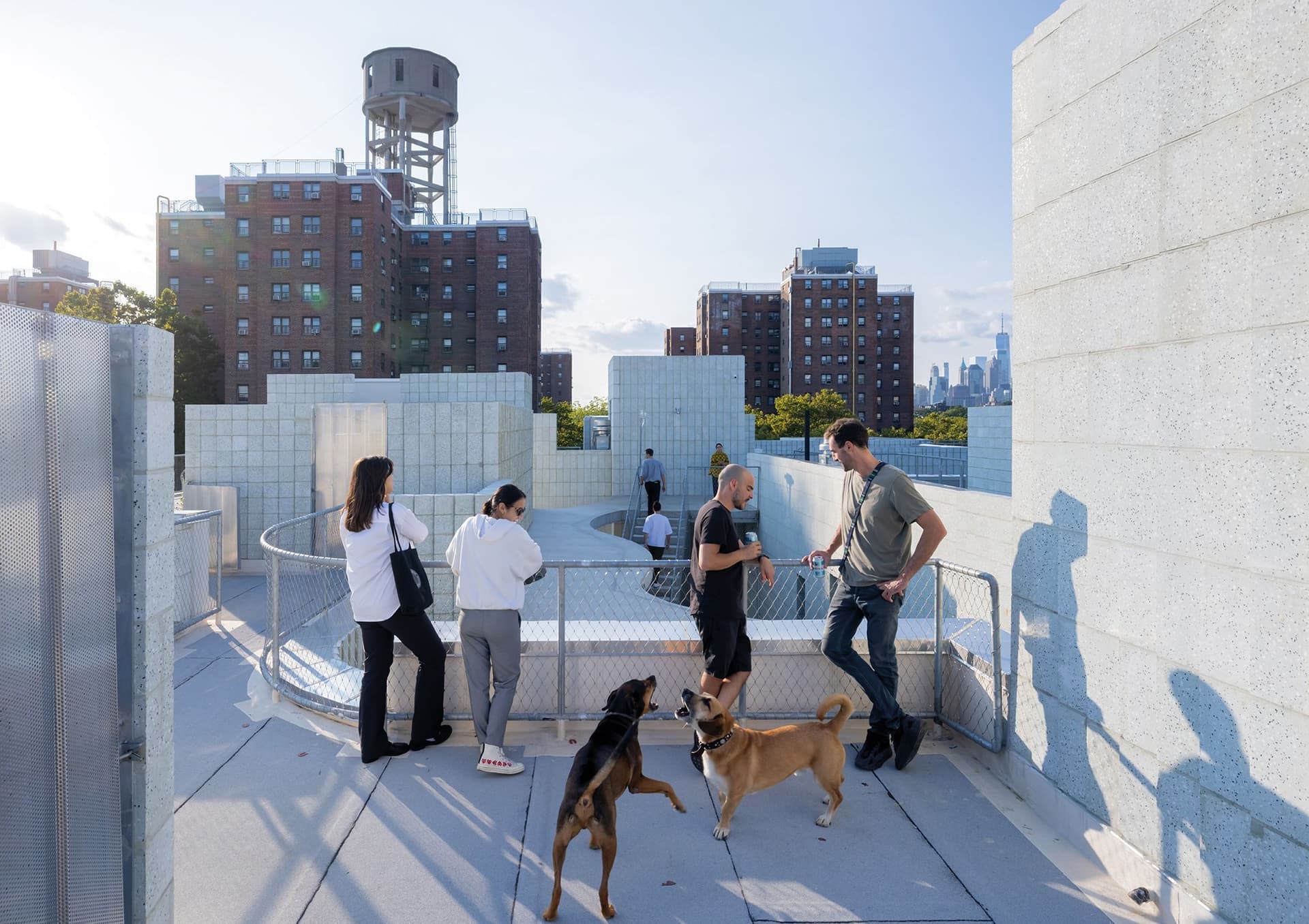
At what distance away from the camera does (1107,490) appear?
3.73 m

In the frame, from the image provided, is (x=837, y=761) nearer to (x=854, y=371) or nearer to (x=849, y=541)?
(x=849, y=541)

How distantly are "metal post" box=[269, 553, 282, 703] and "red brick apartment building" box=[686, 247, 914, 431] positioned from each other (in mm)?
80205

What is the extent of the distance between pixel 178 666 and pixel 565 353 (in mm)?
142424

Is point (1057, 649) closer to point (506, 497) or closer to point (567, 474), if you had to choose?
point (506, 497)

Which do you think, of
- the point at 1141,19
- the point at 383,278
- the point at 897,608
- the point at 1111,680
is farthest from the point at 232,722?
the point at 383,278

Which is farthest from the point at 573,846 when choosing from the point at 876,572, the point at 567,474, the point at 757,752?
the point at 567,474

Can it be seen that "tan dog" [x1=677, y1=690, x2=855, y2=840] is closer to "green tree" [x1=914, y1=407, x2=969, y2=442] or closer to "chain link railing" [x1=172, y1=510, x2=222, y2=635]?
"chain link railing" [x1=172, y1=510, x2=222, y2=635]

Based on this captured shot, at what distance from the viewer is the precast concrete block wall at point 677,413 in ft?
86.6

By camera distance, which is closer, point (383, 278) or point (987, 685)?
point (987, 685)

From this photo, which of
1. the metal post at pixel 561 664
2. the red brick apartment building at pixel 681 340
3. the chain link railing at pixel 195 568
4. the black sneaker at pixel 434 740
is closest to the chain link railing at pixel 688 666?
the metal post at pixel 561 664

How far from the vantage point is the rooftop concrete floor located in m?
3.49

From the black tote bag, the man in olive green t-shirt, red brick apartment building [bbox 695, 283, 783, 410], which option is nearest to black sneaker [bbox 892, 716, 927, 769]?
the man in olive green t-shirt

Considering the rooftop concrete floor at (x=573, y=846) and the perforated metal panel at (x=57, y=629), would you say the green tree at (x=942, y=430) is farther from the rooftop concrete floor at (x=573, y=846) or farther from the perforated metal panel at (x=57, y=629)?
the perforated metal panel at (x=57, y=629)

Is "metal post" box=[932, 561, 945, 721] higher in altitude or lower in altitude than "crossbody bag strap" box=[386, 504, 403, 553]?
lower
